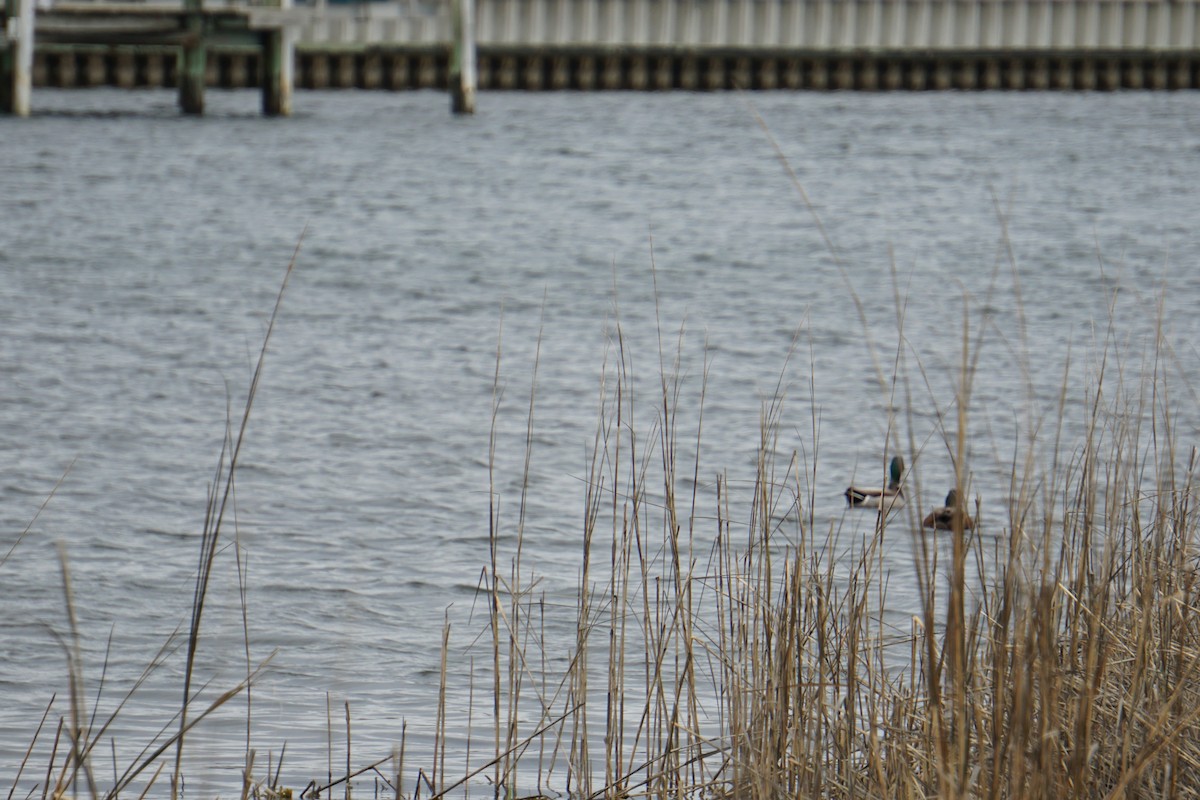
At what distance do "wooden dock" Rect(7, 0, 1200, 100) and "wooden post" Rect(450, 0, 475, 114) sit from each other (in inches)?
275

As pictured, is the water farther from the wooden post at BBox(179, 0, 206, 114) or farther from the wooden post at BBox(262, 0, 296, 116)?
the wooden post at BBox(179, 0, 206, 114)

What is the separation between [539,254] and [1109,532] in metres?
13.0

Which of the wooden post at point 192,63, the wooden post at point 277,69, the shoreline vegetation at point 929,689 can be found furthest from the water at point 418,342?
the wooden post at point 192,63

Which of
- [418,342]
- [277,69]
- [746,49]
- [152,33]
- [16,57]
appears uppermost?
[746,49]

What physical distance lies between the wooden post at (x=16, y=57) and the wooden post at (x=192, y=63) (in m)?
1.88

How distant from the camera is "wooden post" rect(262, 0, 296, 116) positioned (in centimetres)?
2548

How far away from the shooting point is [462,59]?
2853 centimetres

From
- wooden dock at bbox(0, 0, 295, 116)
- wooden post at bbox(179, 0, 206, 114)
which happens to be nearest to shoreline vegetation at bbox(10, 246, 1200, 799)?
wooden dock at bbox(0, 0, 295, 116)

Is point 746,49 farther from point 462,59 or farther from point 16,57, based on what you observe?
point 16,57

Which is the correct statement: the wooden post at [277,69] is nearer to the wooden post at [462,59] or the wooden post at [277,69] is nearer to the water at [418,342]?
the water at [418,342]

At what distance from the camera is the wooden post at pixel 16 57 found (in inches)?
865

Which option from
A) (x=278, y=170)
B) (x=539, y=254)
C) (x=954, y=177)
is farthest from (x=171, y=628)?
(x=954, y=177)

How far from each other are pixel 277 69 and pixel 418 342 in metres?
16.2

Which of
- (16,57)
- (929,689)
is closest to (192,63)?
(16,57)
